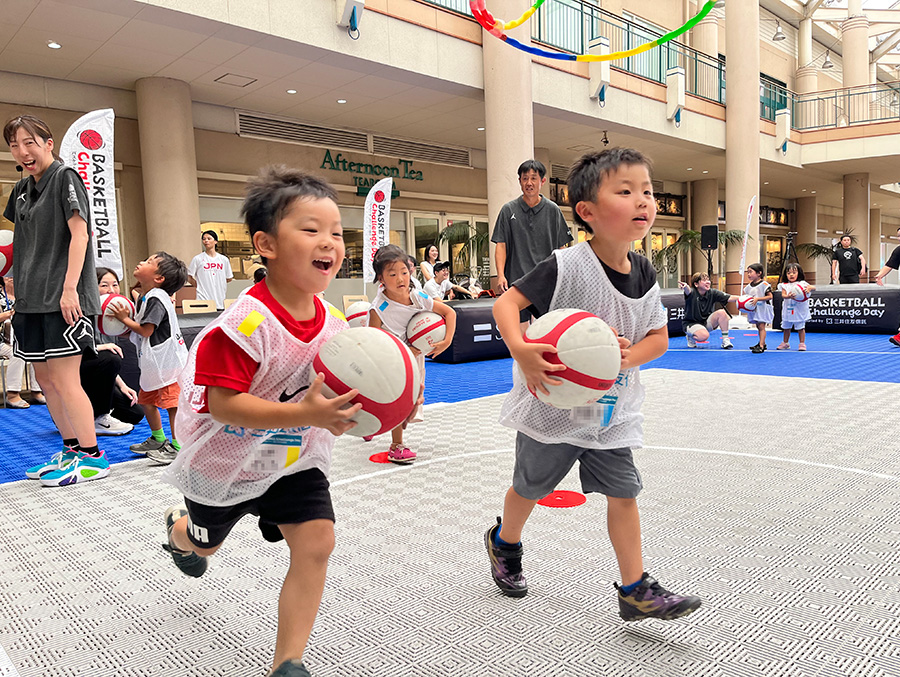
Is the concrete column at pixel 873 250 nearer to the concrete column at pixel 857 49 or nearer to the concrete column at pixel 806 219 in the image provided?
the concrete column at pixel 806 219

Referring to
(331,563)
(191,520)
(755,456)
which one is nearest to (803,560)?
(755,456)

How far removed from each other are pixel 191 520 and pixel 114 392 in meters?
3.81

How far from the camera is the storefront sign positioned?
14836 mm

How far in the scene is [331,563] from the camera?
244cm

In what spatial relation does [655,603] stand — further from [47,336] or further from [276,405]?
[47,336]

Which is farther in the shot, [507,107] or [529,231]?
[507,107]

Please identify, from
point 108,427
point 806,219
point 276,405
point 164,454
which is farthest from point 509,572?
point 806,219

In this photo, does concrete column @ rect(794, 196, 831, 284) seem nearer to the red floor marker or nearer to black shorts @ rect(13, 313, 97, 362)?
the red floor marker

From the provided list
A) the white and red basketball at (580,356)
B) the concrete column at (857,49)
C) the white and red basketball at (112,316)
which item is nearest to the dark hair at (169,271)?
the white and red basketball at (112,316)

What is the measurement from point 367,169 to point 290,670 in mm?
14863

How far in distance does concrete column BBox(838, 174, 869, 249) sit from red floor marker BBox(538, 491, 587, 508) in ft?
82.8

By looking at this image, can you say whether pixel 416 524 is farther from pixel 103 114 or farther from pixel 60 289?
pixel 103 114

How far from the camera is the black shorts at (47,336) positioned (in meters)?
3.43

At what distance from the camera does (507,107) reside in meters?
12.0
